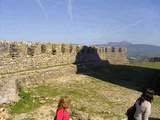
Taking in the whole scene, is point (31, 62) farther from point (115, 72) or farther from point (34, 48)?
point (115, 72)

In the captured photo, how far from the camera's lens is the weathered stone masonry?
17.1m

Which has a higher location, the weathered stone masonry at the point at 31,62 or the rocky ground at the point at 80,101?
the weathered stone masonry at the point at 31,62

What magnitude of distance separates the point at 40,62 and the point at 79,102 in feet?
21.5

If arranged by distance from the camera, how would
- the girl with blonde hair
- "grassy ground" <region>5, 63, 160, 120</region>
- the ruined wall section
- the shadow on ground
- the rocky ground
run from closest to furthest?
the girl with blonde hair
the rocky ground
"grassy ground" <region>5, 63, 160, 120</region>
the ruined wall section
the shadow on ground

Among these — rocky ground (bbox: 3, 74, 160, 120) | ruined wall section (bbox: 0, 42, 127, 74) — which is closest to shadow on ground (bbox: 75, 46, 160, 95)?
ruined wall section (bbox: 0, 42, 127, 74)

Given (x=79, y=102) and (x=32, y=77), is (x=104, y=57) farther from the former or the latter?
(x=79, y=102)

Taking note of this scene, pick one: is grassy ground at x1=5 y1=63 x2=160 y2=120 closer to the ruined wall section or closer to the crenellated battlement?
the ruined wall section

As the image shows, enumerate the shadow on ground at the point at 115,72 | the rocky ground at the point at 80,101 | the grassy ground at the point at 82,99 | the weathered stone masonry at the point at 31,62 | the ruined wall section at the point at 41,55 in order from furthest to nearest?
1. the shadow on ground at the point at 115,72
2. the ruined wall section at the point at 41,55
3. the weathered stone masonry at the point at 31,62
4. the grassy ground at the point at 82,99
5. the rocky ground at the point at 80,101

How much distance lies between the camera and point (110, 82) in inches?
961

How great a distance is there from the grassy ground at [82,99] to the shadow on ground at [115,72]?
5.47 feet

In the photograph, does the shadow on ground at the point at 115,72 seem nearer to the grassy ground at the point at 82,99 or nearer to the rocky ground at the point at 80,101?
the grassy ground at the point at 82,99

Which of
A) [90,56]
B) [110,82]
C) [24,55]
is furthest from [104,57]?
[24,55]

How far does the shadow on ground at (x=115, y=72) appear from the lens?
2469cm

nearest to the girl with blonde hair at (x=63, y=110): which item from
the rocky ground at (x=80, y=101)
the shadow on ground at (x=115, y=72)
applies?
the rocky ground at (x=80, y=101)
